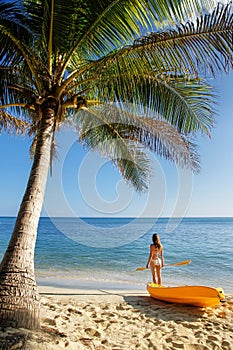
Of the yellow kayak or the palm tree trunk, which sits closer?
the palm tree trunk

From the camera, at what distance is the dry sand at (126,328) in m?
2.98

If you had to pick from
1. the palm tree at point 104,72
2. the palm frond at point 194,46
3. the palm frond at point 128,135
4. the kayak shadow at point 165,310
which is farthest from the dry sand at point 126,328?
the palm frond at point 194,46

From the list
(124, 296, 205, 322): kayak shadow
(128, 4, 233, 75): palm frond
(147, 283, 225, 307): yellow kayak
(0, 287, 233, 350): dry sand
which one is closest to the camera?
(0, 287, 233, 350): dry sand

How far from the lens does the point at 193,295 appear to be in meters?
5.37

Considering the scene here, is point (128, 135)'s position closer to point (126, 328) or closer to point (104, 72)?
point (104, 72)

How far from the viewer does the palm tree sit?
3670 mm

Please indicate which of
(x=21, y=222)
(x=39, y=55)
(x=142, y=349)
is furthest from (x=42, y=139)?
(x=142, y=349)

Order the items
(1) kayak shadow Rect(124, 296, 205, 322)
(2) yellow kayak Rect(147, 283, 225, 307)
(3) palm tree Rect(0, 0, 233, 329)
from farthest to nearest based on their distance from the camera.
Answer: (2) yellow kayak Rect(147, 283, 225, 307)
(1) kayak shadow Rect(124, 296, 205, 322)
(3) palm tree Rect(0, 0, 233, 329)

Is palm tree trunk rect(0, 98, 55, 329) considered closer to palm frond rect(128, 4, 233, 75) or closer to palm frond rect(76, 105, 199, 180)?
palm frond rect(128, 4, 233, 75)

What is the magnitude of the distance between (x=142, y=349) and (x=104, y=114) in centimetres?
487

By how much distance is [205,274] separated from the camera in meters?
12.9

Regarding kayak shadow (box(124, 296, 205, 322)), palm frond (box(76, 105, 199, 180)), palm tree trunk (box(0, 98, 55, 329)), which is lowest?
kayak shadow (box(124, 296, 205, 322))

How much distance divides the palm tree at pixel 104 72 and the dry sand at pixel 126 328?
40 centimetres

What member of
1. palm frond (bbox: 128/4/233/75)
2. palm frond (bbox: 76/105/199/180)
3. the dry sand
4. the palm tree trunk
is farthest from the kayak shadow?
palm frond (bbox: 128/4/233/75)
